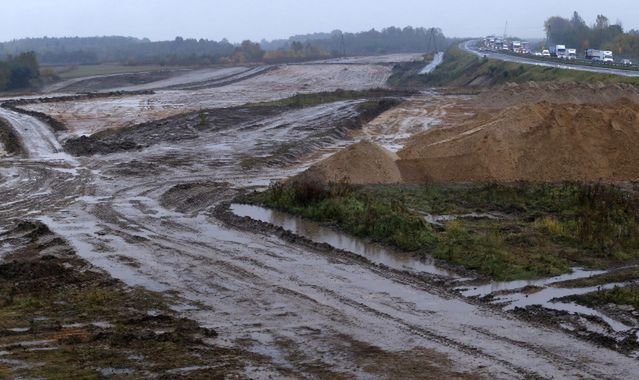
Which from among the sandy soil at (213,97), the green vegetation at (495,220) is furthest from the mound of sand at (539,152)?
the sandy soil at (213,97)

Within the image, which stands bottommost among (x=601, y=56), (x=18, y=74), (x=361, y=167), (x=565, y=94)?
(x=361, y=167)

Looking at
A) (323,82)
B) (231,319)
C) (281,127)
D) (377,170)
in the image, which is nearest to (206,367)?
(231,319)

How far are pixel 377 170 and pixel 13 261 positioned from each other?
41.4 feet

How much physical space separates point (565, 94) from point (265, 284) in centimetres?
3107

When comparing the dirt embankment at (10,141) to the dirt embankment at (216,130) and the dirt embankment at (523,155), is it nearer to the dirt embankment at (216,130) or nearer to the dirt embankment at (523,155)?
the dirt embankment at (216,130)

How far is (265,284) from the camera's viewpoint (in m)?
15.2

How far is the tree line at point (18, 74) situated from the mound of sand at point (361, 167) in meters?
60.4

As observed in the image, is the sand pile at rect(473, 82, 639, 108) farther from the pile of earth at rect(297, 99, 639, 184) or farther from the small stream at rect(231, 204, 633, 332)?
the small stream at rect(231, 204, 633, 332)

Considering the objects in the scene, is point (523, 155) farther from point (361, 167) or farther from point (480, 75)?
point (480, 75)

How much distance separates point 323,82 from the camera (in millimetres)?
81375

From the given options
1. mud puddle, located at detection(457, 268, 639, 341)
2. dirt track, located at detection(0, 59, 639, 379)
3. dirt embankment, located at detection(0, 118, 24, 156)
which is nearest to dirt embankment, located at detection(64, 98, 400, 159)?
dirt embankment, located at detection(0, 118, 24, 156)

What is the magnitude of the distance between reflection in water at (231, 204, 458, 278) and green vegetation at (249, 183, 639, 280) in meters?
0.34

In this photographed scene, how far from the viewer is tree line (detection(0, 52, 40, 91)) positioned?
78500 mm

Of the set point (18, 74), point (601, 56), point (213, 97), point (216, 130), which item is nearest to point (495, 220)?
point (216, 130)
